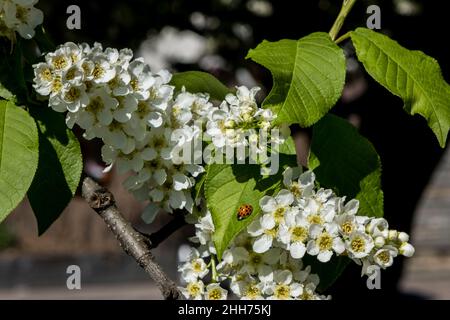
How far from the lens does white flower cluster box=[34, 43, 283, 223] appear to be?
119 cm

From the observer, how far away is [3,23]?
122 centimetres

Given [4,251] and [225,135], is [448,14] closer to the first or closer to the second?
[225,135]

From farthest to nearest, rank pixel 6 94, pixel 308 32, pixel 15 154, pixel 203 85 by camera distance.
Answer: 1. pixel 308 32
2. pixel 203 85
3. pixel 6 94
4. pixel 15 154

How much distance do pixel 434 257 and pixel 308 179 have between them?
12.8m

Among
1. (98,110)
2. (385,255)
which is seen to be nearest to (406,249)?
(385,255)

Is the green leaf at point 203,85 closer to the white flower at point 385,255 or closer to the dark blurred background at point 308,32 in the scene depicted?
the white flower at point 385,255

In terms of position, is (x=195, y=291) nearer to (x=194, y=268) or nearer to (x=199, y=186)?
(x=194, y=268)

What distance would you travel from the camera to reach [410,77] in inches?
48.5

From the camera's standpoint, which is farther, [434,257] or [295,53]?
[434,257]

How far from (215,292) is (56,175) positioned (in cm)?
31

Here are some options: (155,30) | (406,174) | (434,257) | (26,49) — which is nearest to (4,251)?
(434,257)

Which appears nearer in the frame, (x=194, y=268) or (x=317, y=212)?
(x=317, y=212)

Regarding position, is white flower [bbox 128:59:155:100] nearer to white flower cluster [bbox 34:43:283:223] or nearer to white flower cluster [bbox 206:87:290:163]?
white flower cluster [bbox 34:43:283:223]

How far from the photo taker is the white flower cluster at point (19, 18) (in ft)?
3.90
